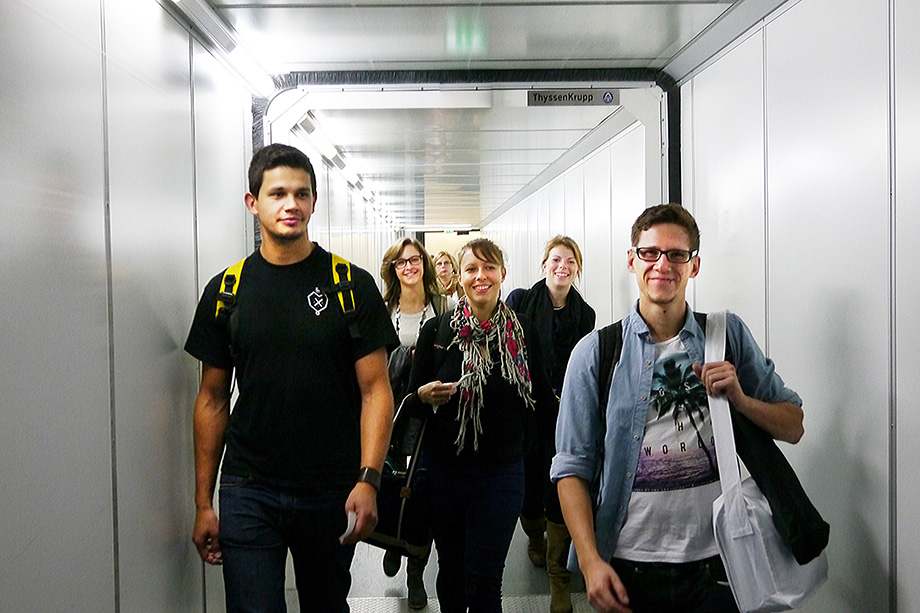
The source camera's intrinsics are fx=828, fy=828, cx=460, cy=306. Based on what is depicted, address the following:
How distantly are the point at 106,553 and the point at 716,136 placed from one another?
3321 millimetres

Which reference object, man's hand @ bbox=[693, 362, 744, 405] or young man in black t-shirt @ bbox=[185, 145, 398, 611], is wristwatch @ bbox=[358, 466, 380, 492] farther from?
man's hand @ bbox=[693, 362, 744, 405]

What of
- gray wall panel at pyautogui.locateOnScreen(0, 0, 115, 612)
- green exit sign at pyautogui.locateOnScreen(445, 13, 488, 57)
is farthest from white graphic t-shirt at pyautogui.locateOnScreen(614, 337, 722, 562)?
green exit sign at pyautogui.locateOnScreen(445, 13, 488, 57)

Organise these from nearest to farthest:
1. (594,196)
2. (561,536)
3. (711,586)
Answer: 1. (711,586)
2. (561,536)
3. (594,196)

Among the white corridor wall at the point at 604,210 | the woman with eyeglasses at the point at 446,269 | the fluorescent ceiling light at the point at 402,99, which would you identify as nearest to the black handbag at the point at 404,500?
the white corridor wall at the point at 604,210

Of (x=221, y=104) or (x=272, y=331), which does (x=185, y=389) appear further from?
(x=221, y=104)

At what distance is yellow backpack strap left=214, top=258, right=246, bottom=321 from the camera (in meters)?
2.85

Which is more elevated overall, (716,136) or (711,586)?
(716,136)

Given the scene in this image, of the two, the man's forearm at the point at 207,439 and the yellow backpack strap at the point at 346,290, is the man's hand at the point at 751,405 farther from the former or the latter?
the man's forearm at the point at 207,439

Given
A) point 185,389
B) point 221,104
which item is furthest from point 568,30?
point 185,389

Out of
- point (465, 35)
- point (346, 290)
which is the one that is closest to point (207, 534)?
point (346, 290)

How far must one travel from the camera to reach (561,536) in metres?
4.38

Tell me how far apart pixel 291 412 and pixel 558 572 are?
2156mm

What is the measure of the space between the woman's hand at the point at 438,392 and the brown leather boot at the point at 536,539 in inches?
73.2

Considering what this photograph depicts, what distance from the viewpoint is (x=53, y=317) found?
221 cm
